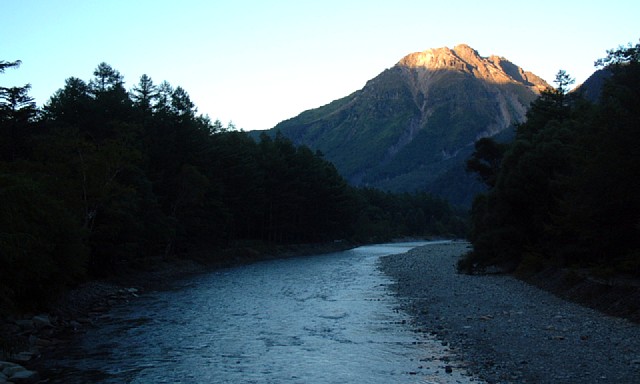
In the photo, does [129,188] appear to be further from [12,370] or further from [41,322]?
[12,370]

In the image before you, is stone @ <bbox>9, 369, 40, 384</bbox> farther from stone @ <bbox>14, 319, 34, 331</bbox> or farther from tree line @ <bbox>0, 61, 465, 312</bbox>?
stone @ <bbox>14, 319, 34, 331</bbox>

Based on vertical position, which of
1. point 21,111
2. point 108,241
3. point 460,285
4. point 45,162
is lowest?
point 460,285

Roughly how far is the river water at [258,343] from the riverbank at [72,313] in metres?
0.97

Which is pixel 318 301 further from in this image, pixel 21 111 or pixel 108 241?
pixel 21 111

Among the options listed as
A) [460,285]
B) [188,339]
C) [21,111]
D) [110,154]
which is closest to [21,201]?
[188,339]

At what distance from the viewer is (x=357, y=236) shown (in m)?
140

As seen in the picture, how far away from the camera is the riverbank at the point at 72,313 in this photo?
18812mm

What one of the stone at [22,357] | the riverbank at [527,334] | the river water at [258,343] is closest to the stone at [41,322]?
the river water at [258,343]

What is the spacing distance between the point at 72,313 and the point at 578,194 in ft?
91.5

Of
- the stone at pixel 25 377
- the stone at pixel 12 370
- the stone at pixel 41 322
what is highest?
the stone at pixel 41 322

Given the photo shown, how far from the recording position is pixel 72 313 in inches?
1146

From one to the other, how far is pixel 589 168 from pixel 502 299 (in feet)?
28.6

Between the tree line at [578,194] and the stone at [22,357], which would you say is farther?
the tree line at [578,194]

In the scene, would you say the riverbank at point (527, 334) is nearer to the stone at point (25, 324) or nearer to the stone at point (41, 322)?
the stone at point (41, 322)
